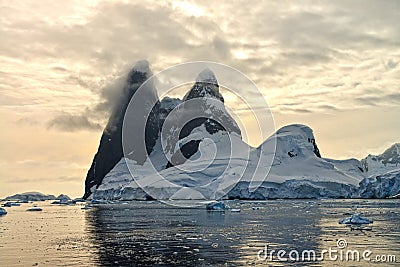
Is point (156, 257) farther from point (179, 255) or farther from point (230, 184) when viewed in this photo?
point (230, 184)

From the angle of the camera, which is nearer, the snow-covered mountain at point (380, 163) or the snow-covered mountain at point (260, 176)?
the snow-covered mountain at point (260, 176)

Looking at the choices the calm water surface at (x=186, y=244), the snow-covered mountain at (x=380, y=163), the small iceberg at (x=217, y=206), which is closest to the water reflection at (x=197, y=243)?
the calm water surface at (x=186, y=244)

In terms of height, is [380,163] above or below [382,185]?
above

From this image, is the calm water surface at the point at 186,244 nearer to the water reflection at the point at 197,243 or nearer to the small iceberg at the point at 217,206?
the water reflection at the point at 197,243

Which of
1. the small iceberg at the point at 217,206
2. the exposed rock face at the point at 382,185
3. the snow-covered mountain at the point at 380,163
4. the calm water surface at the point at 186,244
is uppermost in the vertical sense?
the snow-covered mountain at the point at 380,163

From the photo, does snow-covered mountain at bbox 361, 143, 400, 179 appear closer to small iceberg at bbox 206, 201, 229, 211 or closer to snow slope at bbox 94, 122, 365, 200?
snow slope at bbox 94, 122, 365, 200

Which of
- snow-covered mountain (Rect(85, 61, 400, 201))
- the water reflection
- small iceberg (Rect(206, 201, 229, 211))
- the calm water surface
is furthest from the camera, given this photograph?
snow-covered mountain (Rect(85, 61, 400, 201))

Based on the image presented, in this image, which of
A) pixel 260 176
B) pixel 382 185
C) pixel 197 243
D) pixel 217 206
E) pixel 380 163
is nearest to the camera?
pixel 197 243

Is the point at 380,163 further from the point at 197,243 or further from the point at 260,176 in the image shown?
the point at 197,243

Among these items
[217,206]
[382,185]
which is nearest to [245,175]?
[382,185]

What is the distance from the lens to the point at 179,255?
28078 millimetres

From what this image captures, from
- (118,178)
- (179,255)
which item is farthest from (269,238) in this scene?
(118,178)

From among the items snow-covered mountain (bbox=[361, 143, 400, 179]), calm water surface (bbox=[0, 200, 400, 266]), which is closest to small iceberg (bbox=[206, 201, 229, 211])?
calm water surface (bbox=[0, 200, 400, 266])

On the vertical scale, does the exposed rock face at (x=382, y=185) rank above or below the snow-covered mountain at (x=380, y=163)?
below
